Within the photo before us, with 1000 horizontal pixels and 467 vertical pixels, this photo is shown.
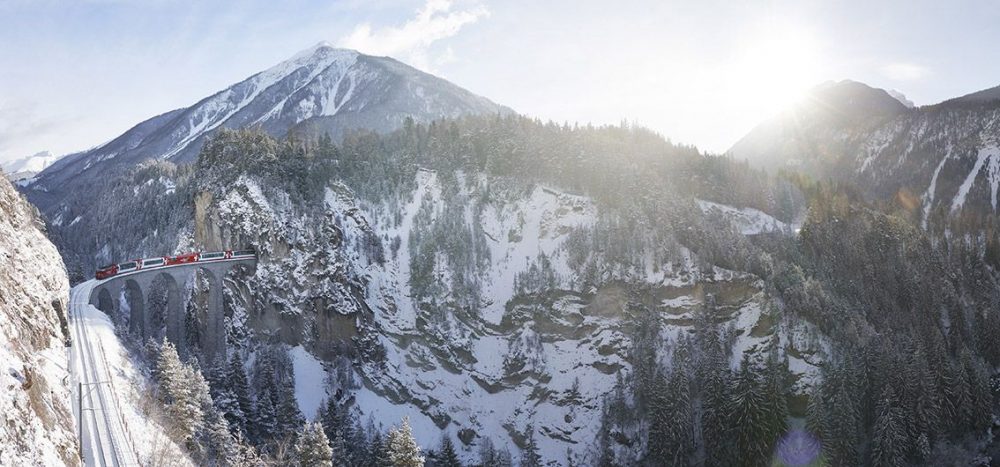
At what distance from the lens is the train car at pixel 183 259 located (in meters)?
72.4

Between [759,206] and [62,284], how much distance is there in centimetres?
10616

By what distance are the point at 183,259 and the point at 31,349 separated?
4803 centimetres

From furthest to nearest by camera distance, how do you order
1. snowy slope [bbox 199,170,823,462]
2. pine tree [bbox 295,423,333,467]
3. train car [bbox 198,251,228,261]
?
snowy slope [bbox 199,170,823,462], train car [bbox 198,251,228,261], pine tree [bbox 295,423,333,467]

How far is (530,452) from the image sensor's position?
7588 centimetres

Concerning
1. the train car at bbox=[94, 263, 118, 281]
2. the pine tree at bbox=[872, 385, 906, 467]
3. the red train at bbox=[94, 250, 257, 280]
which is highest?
the red train at bbox=[94, 250, 257, 280]

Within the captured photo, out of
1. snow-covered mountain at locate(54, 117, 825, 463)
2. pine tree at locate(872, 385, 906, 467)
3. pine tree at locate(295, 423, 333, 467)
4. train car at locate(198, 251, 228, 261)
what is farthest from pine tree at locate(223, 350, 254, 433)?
pine tree at locate(872, 385, 906, 467)

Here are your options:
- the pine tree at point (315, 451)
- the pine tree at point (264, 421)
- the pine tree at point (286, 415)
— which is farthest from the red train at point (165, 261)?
the pine tree at point (315, 451)

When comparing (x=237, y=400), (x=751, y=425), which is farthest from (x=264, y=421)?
(x=751, y=425)

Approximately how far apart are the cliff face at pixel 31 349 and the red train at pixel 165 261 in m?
20.9

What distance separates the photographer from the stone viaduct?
2589 inches

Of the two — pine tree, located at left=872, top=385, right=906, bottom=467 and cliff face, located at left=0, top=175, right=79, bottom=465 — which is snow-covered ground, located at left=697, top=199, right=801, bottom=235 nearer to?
pine tree, located at left=872, top=385, right=906, bottom=467

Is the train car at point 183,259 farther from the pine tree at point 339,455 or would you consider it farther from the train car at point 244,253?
the pine tree at point 339,455

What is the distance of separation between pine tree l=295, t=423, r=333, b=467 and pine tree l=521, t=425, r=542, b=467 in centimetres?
4204

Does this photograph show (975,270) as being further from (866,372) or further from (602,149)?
(602,149)
